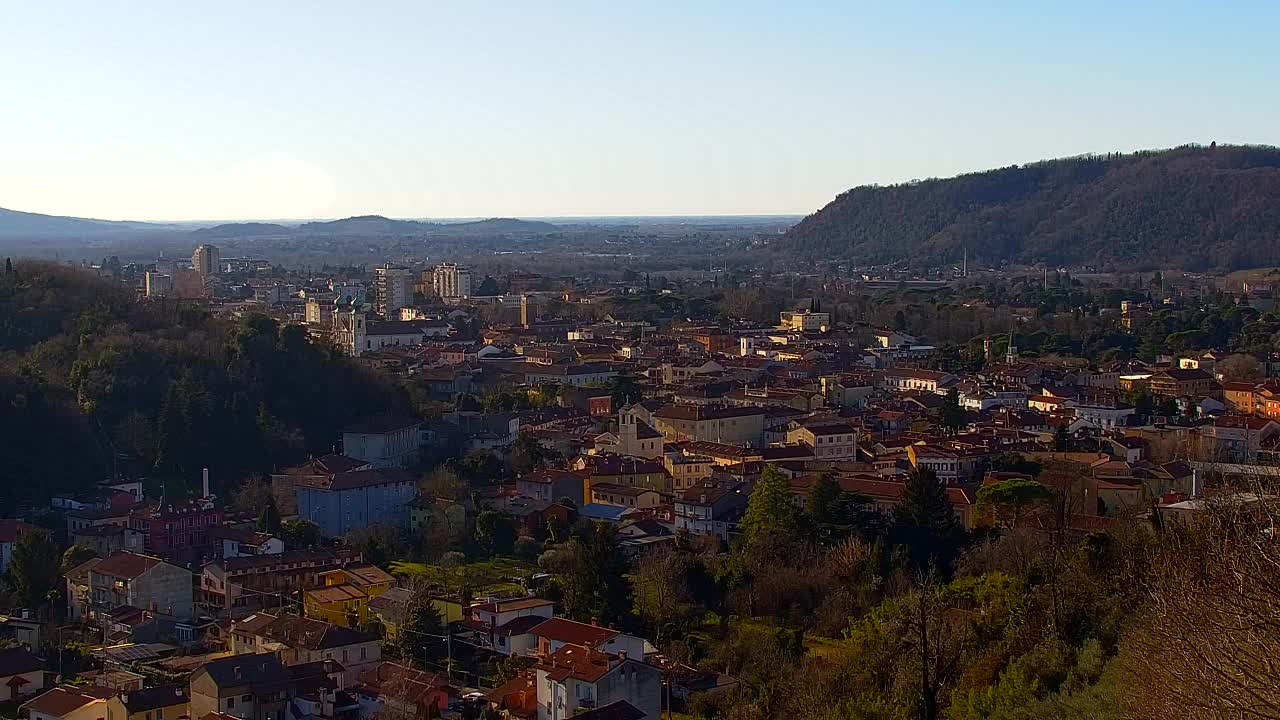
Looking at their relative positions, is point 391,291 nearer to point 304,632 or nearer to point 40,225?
point 304,632

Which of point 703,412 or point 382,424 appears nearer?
point 382,424

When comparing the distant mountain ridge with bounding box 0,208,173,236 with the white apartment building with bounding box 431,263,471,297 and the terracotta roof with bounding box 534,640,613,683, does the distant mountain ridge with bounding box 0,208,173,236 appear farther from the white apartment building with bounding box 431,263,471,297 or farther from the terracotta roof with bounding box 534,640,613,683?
the terracotta roof with bounding box 534,640,613,683

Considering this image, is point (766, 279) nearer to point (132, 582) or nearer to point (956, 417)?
point (956, 417)

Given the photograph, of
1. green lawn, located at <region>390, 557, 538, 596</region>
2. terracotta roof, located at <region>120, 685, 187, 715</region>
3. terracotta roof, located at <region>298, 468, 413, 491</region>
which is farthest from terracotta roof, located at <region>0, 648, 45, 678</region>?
terracotta roof, located at <region>298, 468, 413, 491</region>

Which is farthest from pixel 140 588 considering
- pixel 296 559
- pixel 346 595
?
pixel 346 595

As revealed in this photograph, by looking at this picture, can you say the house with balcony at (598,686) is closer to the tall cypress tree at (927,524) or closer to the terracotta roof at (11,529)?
the tall cypress tree at (927,524)

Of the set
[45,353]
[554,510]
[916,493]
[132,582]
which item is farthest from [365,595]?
[45,353]
